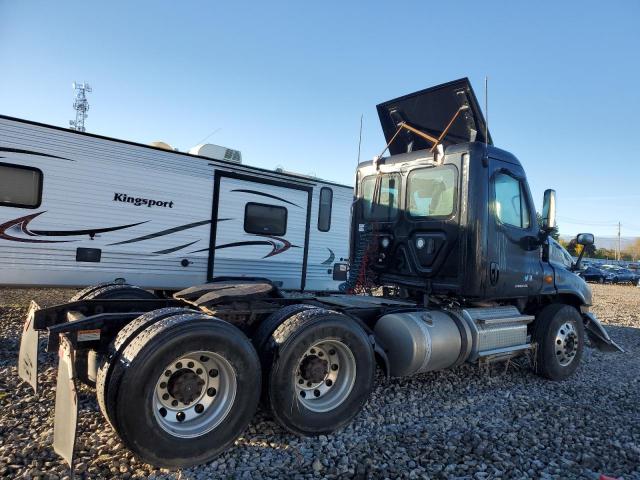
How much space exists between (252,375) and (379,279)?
3177 mm

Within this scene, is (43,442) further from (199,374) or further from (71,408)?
(199,374)

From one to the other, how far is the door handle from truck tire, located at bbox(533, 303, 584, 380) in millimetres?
1238

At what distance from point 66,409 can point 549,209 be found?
5.44 meters

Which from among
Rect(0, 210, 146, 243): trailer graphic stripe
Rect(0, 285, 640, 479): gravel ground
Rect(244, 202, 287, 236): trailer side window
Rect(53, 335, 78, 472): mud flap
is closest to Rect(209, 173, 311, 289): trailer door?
Rect(244, 202, 287, 236): trailer side window

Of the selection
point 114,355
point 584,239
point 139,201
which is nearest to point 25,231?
point 139,201

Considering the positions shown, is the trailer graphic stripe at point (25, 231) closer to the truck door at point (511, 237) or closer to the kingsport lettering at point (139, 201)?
the kingsport lettering at point (139, 201)

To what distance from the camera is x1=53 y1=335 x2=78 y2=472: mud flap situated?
2.85 m

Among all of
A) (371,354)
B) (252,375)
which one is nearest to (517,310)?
(371,354)

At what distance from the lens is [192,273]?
8438 millimetres

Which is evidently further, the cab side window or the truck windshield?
the truck windshield

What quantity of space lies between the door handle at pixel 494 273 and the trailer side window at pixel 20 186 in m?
6.66

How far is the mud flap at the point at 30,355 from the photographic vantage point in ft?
12.2

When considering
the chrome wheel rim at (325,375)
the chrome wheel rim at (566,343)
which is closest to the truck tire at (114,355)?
the chrome wheel rim at (325,375)

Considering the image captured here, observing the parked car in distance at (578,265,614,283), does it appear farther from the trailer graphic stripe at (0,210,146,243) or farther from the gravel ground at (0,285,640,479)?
the trailer graphic stripe at (0,210,146,243)
